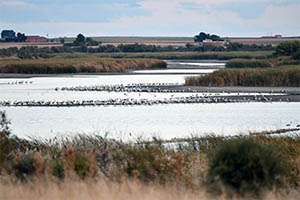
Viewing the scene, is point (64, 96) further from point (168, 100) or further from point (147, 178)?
point (147, 178)

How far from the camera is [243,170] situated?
10547 millimetres

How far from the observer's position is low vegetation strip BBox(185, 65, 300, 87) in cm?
4941

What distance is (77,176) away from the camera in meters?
10.9

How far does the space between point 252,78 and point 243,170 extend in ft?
132

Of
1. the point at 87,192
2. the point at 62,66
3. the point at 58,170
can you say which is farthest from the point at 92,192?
the point at 62,66

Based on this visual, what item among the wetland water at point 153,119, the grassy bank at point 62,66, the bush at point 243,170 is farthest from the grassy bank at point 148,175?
the grassy bank at point 62,66

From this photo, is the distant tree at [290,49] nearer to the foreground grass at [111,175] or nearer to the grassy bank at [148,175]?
the foreground grass at [111,175]

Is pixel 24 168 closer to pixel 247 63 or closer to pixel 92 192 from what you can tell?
pixel 92 192

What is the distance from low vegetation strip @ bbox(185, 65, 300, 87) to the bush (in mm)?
39400

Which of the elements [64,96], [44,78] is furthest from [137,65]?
[64,96]

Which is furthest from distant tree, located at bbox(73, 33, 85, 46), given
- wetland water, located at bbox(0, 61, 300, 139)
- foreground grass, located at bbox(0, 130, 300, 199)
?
foreground grass, located at bbox(0, 130, 300, 199)

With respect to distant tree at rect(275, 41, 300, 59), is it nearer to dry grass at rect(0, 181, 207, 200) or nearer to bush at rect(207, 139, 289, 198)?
bush at rect(207, 139, 289, 198)

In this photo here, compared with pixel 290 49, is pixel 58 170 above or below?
above

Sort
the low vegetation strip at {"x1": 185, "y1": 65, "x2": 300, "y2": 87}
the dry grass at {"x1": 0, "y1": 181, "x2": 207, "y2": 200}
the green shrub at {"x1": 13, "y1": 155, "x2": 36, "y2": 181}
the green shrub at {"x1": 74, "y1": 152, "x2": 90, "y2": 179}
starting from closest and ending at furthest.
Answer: the dry grass at {"x1": 0, "y1": 181, "x2": 207, "y2": 200}
the green shrub at {"x1": 74, "y1": 152, "x2": 90, "y2": 179}
the green shrub at {"x1": 13, "y1": 155, "x2": 36, "y2": 181}
the low vegetation strip at {"x1": 185, "y1": 65, "x2": 300, "y2": 87}
